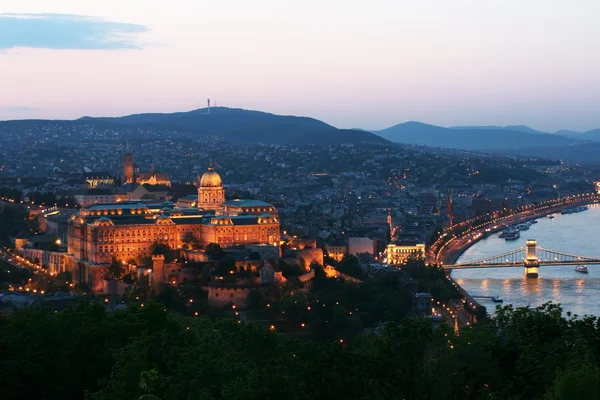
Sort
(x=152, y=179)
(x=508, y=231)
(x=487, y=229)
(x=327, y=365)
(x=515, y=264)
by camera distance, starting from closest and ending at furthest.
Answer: (x=327, y=365) → (x=515, y=264) → (x=152, y=179) → (x=508, y=231) → (x=487, y=229)

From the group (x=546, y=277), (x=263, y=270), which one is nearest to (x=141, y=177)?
(x=546, y=277)

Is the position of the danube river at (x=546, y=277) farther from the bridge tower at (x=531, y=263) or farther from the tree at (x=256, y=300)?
the tree at (x=256, y=300)

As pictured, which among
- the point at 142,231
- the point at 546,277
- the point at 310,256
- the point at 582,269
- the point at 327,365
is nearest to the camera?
the point at 327,365

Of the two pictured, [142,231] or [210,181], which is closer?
[142,231]

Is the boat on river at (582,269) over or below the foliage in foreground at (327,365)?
below

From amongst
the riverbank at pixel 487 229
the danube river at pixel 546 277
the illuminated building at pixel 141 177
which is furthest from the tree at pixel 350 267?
the illuminated building at pixel 141 177

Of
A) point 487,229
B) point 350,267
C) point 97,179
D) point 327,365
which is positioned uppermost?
point 327,365

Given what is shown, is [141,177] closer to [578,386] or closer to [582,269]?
[582,269]

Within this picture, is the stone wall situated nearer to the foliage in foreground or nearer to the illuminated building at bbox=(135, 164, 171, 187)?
the illuminated building at bbox=(135, 164, 171, 187)
